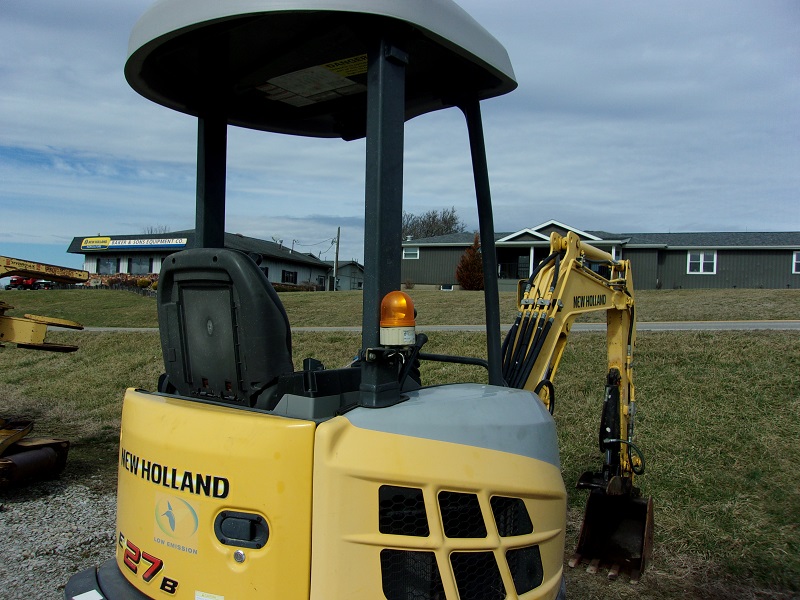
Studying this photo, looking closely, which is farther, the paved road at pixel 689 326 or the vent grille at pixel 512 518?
the paved road at pixel 689 326

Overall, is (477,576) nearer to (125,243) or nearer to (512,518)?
(512,518)

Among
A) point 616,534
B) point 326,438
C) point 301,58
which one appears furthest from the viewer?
point 616,534

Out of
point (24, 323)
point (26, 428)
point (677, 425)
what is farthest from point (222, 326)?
point (677, 425)

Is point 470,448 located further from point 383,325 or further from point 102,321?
point 102,321

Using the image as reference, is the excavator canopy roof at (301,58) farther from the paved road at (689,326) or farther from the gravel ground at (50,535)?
the paved road at (689,326)

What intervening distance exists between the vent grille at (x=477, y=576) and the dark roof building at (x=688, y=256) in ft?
101

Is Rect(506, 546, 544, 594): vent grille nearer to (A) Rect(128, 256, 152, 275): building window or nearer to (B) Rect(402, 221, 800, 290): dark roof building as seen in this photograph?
(B) Rect(402, 221, 800, 290): dark roof building

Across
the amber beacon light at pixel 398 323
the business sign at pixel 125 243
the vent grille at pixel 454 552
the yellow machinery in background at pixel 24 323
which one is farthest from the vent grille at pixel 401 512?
the business sign at pixel 125 243

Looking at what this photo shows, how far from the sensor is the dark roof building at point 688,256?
32.3 metres

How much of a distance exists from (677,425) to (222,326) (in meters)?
5.80

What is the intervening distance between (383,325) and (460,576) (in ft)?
2.66

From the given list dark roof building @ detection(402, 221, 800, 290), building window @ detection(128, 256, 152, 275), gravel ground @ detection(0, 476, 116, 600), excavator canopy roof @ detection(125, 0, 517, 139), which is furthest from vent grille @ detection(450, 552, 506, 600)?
building window @ detection(128, 256, 152, 275)

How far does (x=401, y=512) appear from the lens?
2.00 metres

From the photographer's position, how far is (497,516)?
7.18ft
